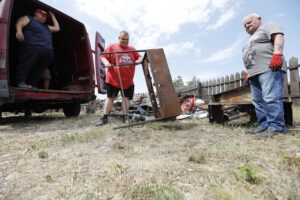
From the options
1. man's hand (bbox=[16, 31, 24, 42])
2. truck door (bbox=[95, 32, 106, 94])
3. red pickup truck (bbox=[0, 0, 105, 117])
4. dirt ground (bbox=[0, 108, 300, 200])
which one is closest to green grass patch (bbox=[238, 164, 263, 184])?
dirt ground (bbox=[0, 108, 300, 200])

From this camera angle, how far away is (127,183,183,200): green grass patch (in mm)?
1494

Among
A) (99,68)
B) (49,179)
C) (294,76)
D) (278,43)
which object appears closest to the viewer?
(49,179)

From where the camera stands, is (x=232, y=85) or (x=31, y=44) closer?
(x=31, y=44)

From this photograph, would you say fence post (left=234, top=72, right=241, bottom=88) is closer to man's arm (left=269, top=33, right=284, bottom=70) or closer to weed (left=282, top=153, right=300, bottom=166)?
man's arm (left=269, top=33, right=284, bottom=70)

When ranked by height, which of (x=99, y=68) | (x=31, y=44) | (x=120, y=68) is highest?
(x=31, y=44)

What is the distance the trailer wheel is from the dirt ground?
3.44m

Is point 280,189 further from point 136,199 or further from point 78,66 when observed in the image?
point 78,66

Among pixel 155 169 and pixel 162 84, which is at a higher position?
pixel 162 84

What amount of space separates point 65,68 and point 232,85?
5978mm

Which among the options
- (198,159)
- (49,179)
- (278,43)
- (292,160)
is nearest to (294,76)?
(278,43)

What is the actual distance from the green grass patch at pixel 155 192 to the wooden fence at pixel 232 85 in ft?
11.1

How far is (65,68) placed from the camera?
6977 millimetres

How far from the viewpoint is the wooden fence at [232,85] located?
7.11 m

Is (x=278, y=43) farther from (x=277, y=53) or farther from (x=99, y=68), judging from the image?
(x=99, y=68)
